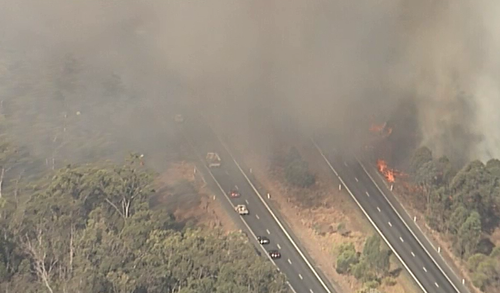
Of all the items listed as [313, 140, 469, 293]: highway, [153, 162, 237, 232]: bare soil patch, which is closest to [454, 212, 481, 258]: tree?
[313, 140, 469, 293]: highway

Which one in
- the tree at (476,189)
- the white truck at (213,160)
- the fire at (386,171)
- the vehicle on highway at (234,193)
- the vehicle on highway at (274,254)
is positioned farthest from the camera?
the white truck at (213,160)

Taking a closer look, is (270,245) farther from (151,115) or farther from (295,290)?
(151,115)

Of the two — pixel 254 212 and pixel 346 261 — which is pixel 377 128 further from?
pixel 346 261

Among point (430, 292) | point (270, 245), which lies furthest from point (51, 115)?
point (430, 292)

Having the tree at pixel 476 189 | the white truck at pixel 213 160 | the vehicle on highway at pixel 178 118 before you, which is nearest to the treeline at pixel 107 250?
the white truck at pixel 213 160

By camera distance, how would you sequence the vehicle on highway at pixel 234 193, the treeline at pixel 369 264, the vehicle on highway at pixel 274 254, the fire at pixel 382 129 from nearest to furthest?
the treeline at pixel 369 264 → the vehicle on highway at pixel 274 254 → the vehicle on highway at pixel 234 193 → the fire at pixel 382 129

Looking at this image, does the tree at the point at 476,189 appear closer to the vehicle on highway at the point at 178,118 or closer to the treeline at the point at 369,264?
the treeline at the point at 369,264
